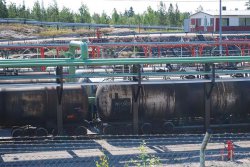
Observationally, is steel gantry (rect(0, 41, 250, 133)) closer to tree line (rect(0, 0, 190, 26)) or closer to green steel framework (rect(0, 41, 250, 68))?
green steel framework (rect(0, 41, 250, 68))

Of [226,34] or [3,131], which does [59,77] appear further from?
[226,34]

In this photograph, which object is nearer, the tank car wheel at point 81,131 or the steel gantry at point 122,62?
the steel gantry at point 122,62

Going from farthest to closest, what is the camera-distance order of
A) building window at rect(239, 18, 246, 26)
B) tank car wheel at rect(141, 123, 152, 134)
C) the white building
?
building window at rect(239, 18, 246, 26) → the white building → tank car wheel at rect(141, 123, 152, 134)

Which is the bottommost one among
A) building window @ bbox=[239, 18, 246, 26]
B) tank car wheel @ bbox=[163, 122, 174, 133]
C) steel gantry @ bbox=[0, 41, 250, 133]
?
tank car wheel @ bbox=[163, 122, 174, 133]

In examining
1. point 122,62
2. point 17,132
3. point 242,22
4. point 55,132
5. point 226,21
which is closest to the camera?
point 122,62

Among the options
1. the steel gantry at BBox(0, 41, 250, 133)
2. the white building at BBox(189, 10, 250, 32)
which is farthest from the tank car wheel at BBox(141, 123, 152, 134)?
the white building at BBox(189, 10, 250, 32)

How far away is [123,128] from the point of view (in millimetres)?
16984

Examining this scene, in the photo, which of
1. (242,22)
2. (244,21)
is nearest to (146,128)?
(242,22)

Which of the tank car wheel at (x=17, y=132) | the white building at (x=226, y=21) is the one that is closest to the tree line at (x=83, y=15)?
the white building at (x=226, y=21)

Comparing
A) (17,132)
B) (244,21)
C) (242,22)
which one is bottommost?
(17,132)

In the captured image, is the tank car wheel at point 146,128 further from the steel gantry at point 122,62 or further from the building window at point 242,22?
the building window at point 242,22

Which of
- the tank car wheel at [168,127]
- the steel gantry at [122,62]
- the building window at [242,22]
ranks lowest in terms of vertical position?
the tank car wheel at [168,127]

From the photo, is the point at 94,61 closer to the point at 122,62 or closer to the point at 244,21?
the point at 122,62

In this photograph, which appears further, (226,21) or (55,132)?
(226,21)
